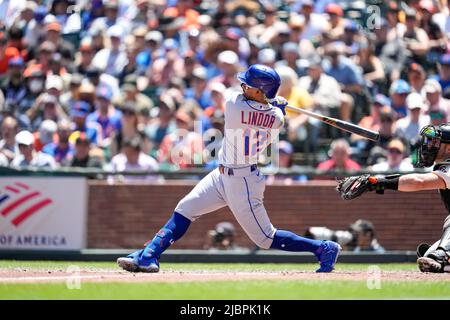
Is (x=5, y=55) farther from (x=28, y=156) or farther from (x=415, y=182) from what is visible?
(x=415, y=182)

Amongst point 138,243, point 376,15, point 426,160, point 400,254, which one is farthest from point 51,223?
point 376,15

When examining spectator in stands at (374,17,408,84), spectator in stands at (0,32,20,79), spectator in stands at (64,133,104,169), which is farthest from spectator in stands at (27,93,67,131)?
spectator in stands at (374,17,408,84)

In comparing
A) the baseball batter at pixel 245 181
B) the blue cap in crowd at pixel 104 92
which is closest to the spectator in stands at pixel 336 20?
the blue cap in crowd at pixel 104 92

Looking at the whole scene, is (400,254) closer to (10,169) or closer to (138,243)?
(138,243)

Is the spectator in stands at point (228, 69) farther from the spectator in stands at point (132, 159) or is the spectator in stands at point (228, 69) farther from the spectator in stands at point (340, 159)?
the spectator in stands at point (340, 159)

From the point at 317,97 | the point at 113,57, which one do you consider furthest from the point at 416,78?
the point at 113,57

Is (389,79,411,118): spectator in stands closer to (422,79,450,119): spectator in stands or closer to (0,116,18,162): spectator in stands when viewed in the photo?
(422,79,450,119): spectator in stands
